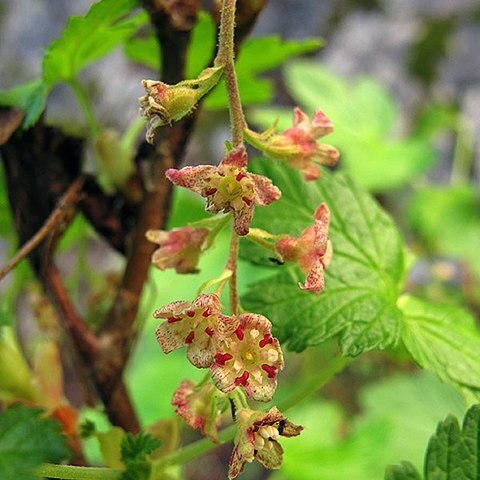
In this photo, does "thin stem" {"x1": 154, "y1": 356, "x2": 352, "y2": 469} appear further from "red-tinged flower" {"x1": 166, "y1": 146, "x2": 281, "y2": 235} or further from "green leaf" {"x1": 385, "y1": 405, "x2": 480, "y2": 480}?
"red-tinged flower" {"x1": 166, "y1": 146, "x2": 281, "y2": 235}

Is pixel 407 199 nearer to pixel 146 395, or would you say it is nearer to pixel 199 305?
pixel 146 395

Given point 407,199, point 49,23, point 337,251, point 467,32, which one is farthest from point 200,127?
point 337,251

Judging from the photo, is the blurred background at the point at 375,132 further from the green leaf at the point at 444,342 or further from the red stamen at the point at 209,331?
the red stamen at the point at 209,331

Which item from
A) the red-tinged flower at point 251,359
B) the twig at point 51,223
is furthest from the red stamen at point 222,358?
the twig at point 51,223

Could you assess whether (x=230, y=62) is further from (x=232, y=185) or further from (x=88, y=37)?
(x=88, y=37)

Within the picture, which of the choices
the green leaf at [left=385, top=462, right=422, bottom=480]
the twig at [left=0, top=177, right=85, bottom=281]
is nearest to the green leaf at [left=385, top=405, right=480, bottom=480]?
the green leaf at [left=385, top=462, right=422, bottom=480]

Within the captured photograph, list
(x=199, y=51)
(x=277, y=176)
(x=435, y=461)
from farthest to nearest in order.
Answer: (x=199, y=51) → (x=277, y=176) → (x=435, y=461)

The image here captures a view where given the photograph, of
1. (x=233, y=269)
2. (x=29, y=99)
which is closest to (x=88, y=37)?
(x=29, y=99)
